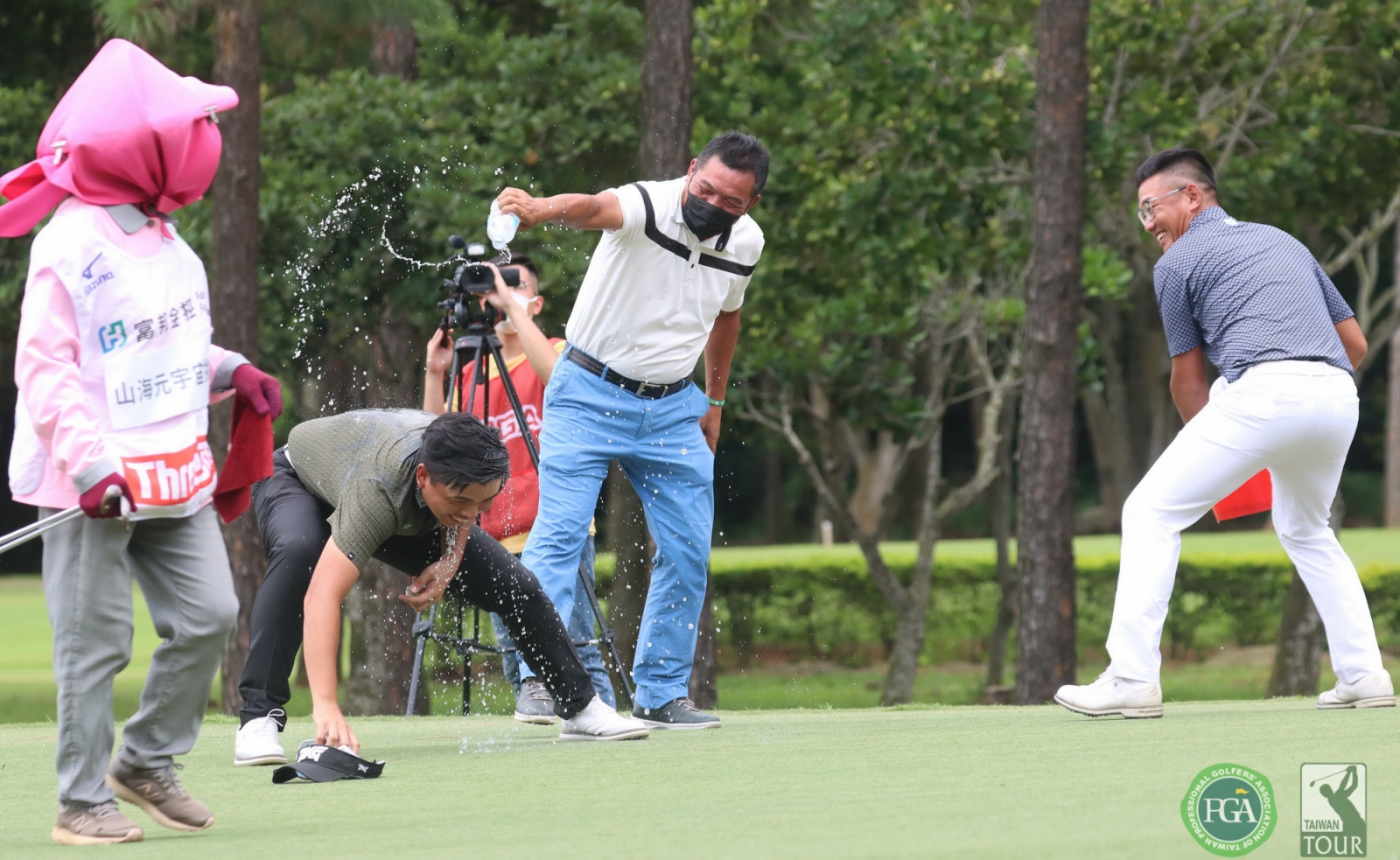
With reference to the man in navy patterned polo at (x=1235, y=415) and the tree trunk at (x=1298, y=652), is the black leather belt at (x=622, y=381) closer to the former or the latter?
the man in navy patterned polo at (x=1235, y=415)

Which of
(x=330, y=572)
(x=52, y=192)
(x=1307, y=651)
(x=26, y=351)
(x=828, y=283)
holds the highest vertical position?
(x=828, y=283)

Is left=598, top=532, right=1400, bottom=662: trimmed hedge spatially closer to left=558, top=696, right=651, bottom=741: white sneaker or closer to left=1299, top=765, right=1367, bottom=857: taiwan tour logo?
left=558, top=696, right=651, bottom=741: white sneaker

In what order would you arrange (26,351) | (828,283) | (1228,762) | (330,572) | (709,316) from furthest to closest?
(828,283), (709,316), (330,572), (1228,762), (26,351)

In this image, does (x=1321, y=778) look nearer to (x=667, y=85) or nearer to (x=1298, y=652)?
(x=667, y=85)

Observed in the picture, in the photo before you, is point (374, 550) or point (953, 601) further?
point (953, 601)

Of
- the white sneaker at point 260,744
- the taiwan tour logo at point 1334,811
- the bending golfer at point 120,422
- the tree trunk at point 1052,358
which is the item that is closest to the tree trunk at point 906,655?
the tree trunk at point 1052,358

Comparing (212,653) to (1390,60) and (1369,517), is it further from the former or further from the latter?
(1369,517)

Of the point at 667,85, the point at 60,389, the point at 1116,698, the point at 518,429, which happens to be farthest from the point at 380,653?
the point at 60,389

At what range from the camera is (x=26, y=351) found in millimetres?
3621

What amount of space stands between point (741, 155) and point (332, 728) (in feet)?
7.56

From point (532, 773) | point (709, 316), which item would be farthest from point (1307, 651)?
point (532, 773)

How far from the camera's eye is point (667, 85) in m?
10.8

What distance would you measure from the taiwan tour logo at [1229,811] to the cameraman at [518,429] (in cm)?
316

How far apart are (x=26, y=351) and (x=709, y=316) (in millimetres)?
2768
